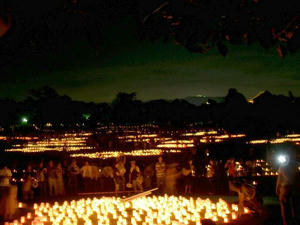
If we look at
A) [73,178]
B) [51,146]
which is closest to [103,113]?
[51,146]

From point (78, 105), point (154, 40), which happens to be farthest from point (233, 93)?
point (78, 105)

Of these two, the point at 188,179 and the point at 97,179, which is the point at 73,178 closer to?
the point at 97,179

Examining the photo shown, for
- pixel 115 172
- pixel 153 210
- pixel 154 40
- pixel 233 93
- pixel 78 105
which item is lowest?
pixel 153 210

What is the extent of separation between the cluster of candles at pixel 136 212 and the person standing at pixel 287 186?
1975 millimetres

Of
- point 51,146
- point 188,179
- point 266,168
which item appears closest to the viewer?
point 188,179

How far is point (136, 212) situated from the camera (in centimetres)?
1444

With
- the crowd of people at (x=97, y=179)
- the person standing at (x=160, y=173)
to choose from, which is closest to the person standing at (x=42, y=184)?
the crowd of people at (x=97, y=179)

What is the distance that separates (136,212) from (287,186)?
5.86 m

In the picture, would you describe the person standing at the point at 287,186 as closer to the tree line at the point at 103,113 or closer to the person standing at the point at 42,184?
the person standing at the point at 42,184

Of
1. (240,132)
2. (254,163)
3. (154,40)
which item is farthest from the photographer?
(240,132)

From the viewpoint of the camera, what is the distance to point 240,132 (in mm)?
45906

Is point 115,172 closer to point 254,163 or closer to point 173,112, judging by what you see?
point 254,163

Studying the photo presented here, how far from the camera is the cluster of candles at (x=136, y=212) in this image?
13.3 meters

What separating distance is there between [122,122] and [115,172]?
7380 centimetres
